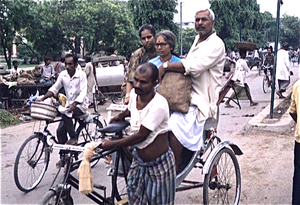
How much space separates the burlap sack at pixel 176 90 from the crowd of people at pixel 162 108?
46 mm

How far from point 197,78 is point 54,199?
5.47ft

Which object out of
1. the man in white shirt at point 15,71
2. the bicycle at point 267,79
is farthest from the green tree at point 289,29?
the man in white shirt at point 15,71

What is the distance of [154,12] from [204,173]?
2085 centimetres

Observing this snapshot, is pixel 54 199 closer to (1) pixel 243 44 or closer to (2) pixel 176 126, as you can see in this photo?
(2) pixel 176 126

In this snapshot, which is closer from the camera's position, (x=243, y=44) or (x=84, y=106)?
(x=84, y=106)

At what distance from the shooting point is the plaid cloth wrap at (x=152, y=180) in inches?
101

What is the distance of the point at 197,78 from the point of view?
10.8 feet

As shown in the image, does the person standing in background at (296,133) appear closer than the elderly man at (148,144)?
No

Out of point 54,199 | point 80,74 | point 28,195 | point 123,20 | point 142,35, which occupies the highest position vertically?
point 123,20

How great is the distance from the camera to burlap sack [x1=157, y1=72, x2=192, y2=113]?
3.15m

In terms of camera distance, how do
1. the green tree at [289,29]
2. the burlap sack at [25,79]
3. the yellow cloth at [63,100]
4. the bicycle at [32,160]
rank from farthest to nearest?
1. the green tree at [289,29]
2. the burlap sack at [25,79]
3. the yellow cloth at [63,100]
4. the bicycle at [32,160]

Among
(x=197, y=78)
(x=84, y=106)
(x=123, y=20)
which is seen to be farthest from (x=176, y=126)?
(x=123, y=20)

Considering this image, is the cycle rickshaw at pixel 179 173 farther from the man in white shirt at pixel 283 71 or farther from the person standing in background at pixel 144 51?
the man in white shirt at pixel 283 71

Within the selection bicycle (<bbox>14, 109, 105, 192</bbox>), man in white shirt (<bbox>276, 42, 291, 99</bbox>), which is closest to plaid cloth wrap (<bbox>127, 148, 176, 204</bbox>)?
bicycle (<bbox>14, 109, 105, 192</bbox>)
